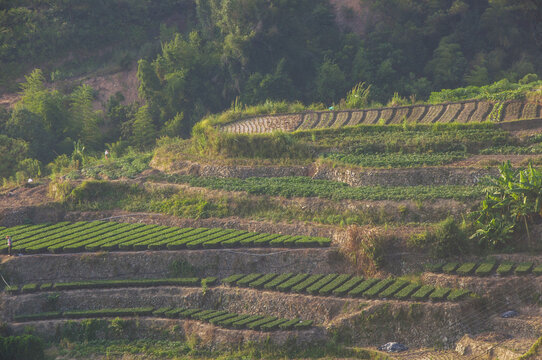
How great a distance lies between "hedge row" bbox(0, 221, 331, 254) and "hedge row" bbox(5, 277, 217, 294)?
2100mm

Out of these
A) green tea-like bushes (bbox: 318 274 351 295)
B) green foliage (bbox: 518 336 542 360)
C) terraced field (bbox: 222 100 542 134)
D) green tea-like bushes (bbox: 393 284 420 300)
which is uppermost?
terraced field (bbox: 222 100 542 134)

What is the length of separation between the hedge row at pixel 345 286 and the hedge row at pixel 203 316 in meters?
1.67

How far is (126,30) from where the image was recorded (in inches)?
3098

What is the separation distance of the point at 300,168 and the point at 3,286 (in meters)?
16.7

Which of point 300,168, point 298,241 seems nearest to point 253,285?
point 298,241

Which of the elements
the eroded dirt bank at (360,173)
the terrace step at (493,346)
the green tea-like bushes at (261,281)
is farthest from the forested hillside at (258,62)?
the terrace step at (493,346)

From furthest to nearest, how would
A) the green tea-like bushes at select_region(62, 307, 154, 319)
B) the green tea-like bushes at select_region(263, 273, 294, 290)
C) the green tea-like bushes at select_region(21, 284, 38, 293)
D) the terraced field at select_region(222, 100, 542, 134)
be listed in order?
the terraced field at select_region(222, 100, 542, 134), the green tea-like bushes at select_region(21, 284, 38, 293), the green tea-like bushes at select_region(62, 307, 154, 319), the green tea-like bushes at select_region(263, 273, 294, 290)

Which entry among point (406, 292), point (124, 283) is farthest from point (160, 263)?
point (406, 292)

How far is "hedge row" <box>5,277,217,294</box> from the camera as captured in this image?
124 feet

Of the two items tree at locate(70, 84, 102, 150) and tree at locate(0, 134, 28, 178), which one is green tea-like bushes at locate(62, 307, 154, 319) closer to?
tree at locate(0, 134, 28, 178)

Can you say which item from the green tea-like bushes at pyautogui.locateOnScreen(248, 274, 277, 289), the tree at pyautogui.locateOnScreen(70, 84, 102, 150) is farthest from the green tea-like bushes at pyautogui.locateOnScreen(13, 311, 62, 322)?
the tree at pyautogui.locateOnScreen(70, 84, 102, 150)

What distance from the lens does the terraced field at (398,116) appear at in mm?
47281

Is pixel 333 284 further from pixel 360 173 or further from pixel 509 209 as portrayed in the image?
pixel 360 173

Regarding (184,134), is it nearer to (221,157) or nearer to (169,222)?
(221,157)
